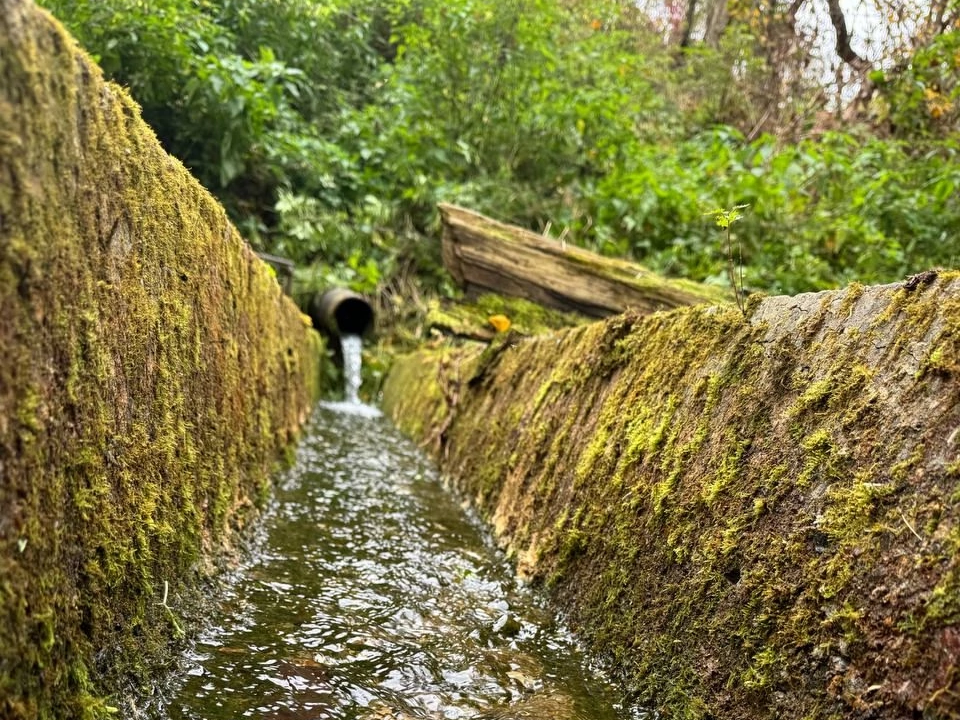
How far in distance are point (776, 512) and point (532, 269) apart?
4205mm

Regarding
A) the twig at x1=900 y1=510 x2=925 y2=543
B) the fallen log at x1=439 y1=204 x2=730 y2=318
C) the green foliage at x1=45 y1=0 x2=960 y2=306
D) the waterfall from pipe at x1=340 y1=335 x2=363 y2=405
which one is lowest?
the waterfall from pipe at x1=340 y1=335 x2=363 y2=405

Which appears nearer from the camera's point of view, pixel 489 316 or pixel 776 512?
pixel 776 512

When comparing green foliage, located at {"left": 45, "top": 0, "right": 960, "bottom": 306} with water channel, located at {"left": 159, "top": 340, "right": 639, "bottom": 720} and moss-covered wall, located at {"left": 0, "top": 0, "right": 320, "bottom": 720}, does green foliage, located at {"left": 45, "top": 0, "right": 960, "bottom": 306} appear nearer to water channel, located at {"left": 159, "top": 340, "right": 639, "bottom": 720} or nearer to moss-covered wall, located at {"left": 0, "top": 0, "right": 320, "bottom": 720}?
water channel, located at {"left": 159, "top": 340, "right": 639, "bottom": 720}

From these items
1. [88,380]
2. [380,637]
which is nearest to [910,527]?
[380,637]

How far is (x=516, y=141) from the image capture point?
11.8 meters

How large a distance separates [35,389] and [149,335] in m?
0.73

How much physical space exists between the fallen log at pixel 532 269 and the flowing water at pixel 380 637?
2520 millimetres

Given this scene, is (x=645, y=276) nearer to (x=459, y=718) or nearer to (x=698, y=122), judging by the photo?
(x=459, y=718)

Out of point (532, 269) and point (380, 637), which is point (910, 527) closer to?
point (380, 637)

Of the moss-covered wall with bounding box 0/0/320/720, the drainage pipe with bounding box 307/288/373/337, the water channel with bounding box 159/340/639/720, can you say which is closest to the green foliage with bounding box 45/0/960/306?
the drainage pipe with bounding box 307/288/373/337

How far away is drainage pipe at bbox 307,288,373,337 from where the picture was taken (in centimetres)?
1159

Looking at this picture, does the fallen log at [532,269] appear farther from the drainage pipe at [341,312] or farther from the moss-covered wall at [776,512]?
the drainage pipe at [341,312]

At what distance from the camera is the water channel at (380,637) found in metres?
1.93

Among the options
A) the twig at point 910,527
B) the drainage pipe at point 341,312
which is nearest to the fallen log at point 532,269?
the twig at point 910,527
